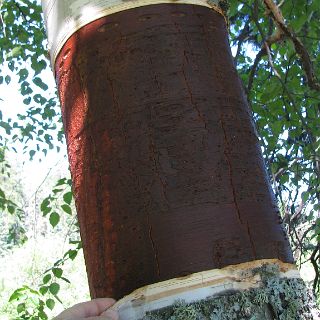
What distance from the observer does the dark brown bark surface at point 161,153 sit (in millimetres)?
780

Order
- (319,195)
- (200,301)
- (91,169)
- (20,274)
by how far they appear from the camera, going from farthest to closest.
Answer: (20,274) < (319,195) < (91,169) < (200,301)

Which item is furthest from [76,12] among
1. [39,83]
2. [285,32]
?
[39,83]

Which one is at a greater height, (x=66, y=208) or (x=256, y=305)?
(x=66, y=208)

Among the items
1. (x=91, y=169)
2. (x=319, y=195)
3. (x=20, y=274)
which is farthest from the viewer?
(x=20, y=274)

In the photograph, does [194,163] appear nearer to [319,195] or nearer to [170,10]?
[170,10]

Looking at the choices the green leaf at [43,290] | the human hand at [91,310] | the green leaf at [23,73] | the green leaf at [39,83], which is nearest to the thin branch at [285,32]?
the human hand at [91,310]

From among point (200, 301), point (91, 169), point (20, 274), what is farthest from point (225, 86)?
point (20, 274)

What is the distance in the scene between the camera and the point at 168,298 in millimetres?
738

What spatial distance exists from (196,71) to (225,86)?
0.07 meters

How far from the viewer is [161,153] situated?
2.67 ft

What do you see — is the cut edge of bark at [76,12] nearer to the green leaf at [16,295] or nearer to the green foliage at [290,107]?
the green foliage at [290,107]

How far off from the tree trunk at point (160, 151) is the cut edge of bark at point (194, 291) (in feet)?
0.05

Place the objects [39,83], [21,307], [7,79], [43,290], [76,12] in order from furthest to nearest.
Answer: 1. [7,79]
2. [39,83]
3. [21,307]
4. [43,290]
5. [76,12]

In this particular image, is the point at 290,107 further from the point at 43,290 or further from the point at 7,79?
the point at 7,79
